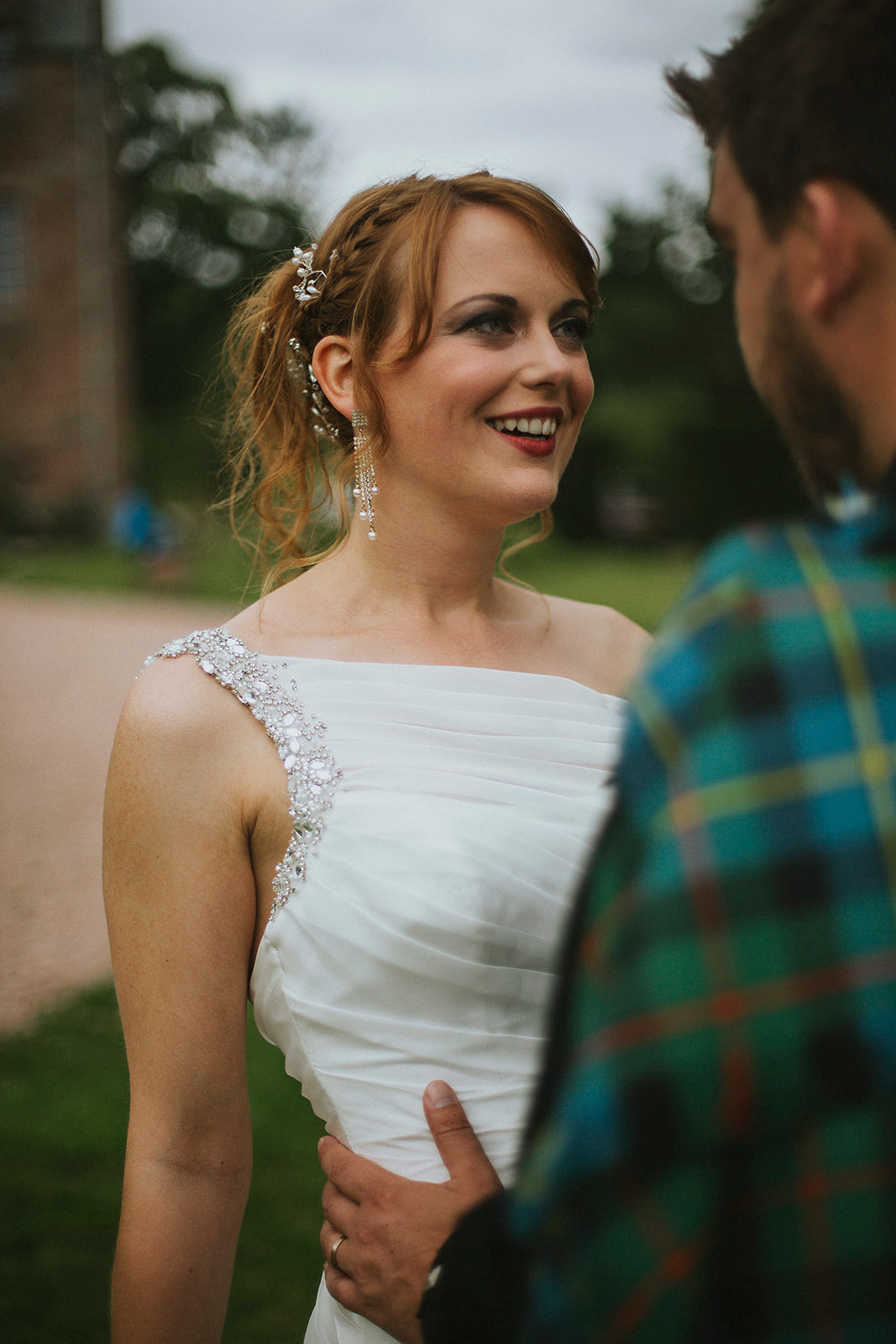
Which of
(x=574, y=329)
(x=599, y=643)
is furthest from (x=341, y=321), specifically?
(x=599, y=643)

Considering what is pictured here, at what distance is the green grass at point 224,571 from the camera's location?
18500mm

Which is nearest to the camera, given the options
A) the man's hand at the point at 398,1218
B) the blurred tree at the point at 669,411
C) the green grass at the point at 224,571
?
the man's hand at the point at 398,1218

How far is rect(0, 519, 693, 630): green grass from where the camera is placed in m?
18.5

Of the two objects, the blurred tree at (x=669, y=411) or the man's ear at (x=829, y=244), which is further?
the blurred tree at (x=669, y=411)

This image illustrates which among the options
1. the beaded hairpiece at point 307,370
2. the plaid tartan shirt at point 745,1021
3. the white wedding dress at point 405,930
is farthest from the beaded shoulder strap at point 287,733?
the plaid tartan shirt at point 745,1021

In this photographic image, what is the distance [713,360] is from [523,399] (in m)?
30.0

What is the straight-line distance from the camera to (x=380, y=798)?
2.07m

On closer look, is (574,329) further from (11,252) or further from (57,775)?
(11,252)

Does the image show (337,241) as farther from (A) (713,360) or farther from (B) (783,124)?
(A) (713,360)

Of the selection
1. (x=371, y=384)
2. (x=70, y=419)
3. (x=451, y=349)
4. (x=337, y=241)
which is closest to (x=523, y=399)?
(x=451, y=349)

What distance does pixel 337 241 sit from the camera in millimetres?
2533

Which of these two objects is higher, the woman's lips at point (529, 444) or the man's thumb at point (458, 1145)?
the woman's lips at point (529, 444)

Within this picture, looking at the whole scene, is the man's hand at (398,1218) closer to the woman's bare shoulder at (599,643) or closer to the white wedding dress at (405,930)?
the white wedding dress at (405,930)

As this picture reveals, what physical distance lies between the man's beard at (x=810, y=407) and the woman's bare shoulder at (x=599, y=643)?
4.85ft
